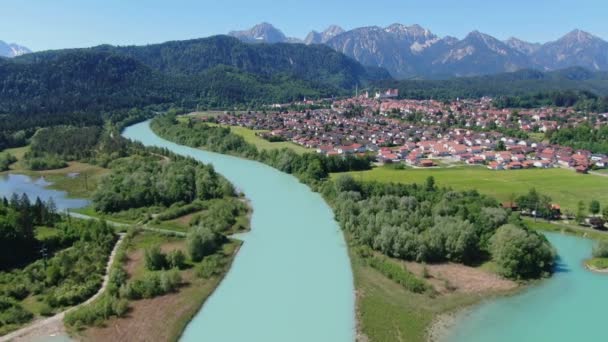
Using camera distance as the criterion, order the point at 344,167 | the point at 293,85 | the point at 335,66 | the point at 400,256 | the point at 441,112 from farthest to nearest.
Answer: the point at 335,66 < the point at 293,85 < the point at 441,112 < the point at 344,167 < the point at 400,256

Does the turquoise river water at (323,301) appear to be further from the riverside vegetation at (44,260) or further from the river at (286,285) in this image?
the riverside vegetation at (44,260)

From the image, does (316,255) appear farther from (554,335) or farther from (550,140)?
(550,140)

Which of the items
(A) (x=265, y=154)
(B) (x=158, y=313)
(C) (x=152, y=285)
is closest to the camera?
(B) (x=158, y=313)

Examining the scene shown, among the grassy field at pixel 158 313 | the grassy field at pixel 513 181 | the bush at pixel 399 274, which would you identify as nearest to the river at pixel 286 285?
the grassy field at pixel 158 313

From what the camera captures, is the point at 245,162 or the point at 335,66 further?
the point at 335,66

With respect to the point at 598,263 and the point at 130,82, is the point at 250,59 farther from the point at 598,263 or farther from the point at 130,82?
the point at 598,263

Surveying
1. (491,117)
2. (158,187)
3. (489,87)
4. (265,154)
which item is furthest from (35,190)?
(489,87)

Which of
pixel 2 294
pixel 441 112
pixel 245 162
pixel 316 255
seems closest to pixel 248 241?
pixel 316 255
